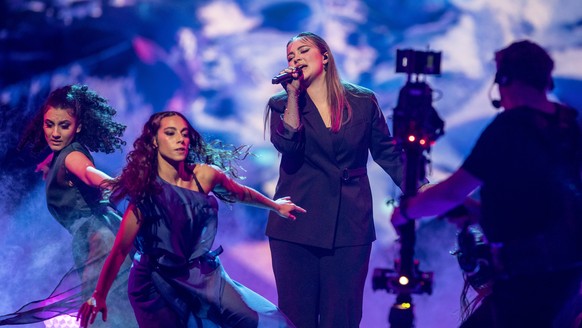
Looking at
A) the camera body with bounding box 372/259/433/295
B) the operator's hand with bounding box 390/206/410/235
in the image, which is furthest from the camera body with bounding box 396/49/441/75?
the camera body with bounding box 372/259/433/295

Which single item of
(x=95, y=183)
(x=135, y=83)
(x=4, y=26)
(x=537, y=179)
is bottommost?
(x=537, y=179)

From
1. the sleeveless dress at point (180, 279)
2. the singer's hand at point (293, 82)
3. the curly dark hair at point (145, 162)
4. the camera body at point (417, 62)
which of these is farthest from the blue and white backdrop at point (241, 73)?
the sleeveless dress at point (180, 279)

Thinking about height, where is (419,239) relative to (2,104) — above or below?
below

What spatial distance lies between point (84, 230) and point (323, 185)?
155cm

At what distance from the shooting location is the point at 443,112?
18.8ft

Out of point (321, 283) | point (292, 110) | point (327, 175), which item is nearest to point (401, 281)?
point (321, 283)

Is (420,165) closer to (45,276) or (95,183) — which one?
(95,183)

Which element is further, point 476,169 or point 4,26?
point 4,26

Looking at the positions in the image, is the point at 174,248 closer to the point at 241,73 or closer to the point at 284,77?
the point at 284,77

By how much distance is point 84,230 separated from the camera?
4457mm

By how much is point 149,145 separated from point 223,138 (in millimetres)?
1935

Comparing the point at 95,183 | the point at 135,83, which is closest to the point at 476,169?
the point at 95,183

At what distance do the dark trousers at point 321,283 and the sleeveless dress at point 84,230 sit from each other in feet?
3.65

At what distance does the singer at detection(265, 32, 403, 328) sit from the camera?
12.7 ft
